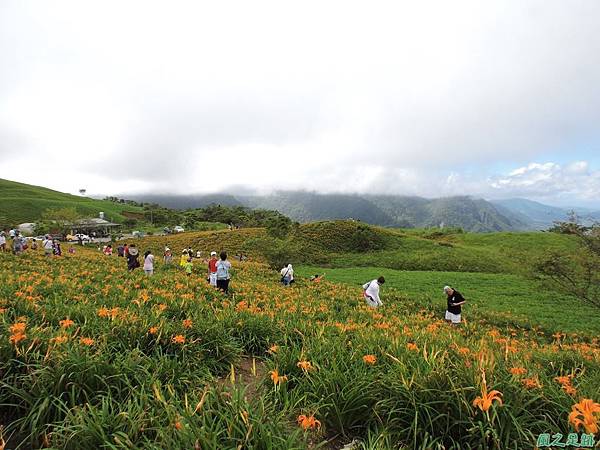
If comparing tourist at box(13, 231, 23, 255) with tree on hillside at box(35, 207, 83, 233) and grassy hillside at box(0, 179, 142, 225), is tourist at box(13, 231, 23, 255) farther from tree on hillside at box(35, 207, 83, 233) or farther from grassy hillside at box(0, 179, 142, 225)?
grassy hillside at box(0, 179, 142, 225)

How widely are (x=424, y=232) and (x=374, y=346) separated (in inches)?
2276

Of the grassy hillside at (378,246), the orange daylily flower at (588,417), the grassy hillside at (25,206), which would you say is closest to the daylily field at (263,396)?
the orange daylily flower at (588,417)

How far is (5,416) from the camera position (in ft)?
9.16

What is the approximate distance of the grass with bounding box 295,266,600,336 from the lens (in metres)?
13.6

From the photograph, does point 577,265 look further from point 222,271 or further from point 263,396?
point 263,396

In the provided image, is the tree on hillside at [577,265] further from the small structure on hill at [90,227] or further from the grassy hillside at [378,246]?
the small structure on hill at [90,227]

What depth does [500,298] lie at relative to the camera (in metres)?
18.9

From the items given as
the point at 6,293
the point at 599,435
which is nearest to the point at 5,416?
the point at 6,293

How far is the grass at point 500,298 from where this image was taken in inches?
534

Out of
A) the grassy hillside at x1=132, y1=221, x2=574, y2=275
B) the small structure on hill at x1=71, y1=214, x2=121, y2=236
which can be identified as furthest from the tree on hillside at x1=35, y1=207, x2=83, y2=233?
the grassy hillside at x1=132, y1=221, x2=574, y2=275

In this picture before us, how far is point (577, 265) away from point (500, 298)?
8057mm

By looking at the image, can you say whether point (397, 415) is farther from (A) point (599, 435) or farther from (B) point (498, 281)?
(B) point (498, 281)

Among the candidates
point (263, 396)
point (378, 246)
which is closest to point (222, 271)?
point (263, 396)

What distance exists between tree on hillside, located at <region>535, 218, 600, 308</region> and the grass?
1313 millimetres
